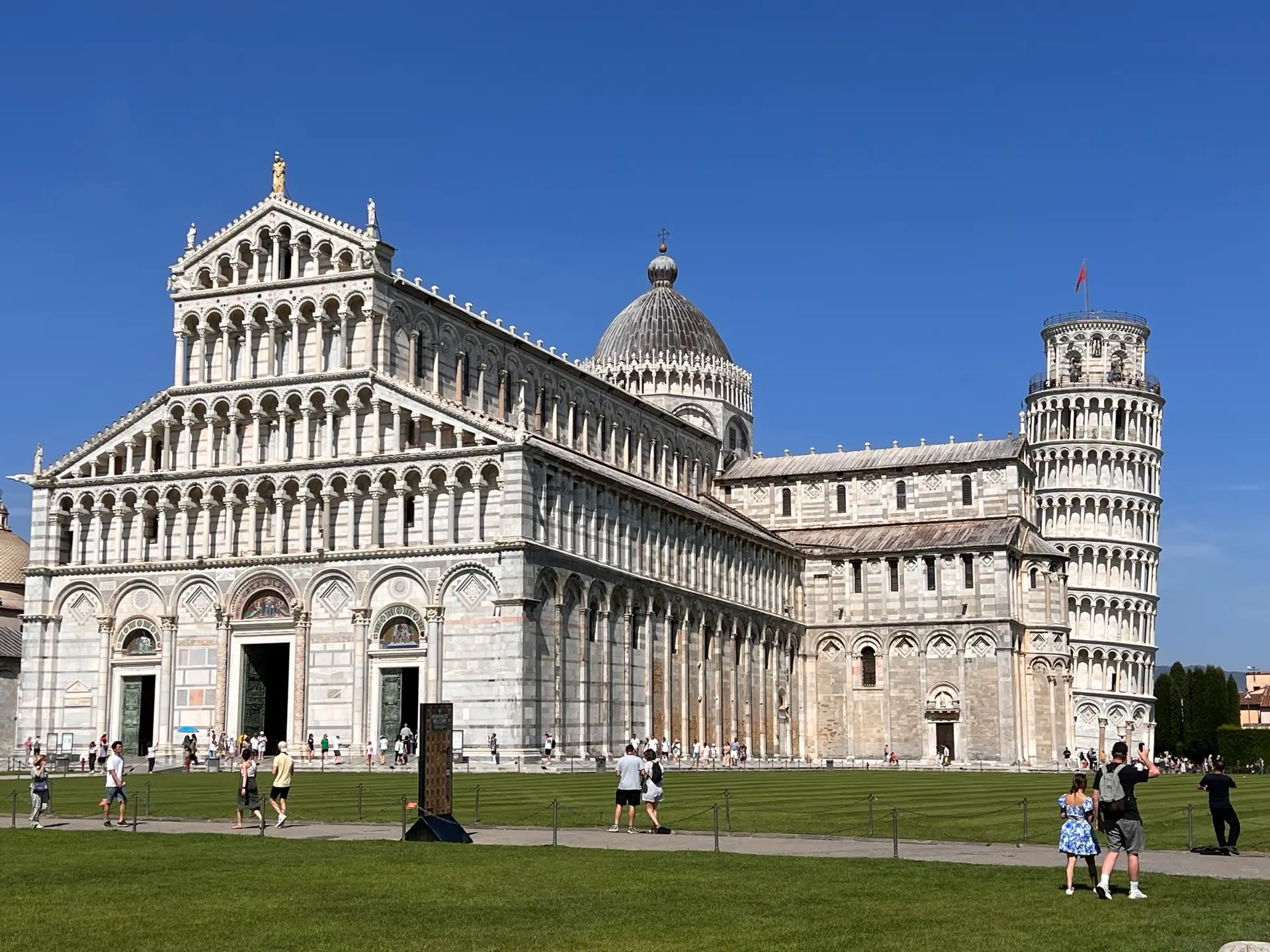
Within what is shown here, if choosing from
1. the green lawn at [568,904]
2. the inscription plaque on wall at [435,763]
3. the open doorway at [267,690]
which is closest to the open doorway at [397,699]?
the open doorway at [267,690]

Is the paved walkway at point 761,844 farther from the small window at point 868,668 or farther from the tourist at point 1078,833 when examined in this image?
the small window at point 868,668

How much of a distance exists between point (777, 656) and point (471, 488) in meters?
32.0

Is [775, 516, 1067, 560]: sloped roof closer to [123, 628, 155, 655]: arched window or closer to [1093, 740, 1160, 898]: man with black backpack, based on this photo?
[123, 628, 155, 655]: arched window

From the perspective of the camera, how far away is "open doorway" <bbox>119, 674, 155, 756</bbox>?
72.2m

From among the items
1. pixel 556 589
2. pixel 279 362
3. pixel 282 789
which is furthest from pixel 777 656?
pixel 282 789

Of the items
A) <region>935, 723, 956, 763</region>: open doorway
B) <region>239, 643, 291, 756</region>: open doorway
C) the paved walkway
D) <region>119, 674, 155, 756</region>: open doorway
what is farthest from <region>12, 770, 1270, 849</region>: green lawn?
<region>935, 723, 956, 763</region>: open doorway

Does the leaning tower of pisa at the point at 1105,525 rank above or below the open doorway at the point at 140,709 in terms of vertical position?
above

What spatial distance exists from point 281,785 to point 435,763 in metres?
5.43

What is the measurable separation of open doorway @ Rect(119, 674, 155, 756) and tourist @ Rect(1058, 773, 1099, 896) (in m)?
56.0

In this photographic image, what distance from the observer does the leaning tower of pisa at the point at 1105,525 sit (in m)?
121

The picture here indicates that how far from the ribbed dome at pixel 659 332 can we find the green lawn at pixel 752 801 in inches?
2034

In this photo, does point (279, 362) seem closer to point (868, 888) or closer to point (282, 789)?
point (282, 789)

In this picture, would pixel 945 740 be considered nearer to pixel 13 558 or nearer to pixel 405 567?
pixel 405 567

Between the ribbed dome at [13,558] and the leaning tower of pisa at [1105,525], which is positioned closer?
the ribbed dome at [13,558]
